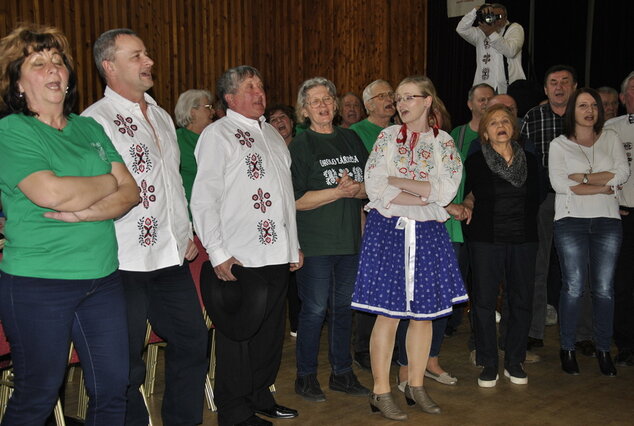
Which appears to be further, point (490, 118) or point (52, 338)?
point (490, 118)

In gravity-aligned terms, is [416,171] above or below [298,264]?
above

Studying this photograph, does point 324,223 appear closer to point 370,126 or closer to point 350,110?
point 370,126

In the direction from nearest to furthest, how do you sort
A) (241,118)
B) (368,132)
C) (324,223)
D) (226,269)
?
(226,269)
(241,118)
(324,223)
(368,132)

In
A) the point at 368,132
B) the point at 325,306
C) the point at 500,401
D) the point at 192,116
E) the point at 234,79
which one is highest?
the point at 234,79

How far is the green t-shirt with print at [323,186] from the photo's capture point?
3.70 m

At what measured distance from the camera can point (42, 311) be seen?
2.19 m

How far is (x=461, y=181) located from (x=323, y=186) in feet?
3.10

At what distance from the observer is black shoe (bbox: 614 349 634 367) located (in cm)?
443

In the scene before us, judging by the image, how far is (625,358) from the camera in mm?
4449

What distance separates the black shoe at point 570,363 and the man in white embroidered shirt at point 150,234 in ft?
7.67

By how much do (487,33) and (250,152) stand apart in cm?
365

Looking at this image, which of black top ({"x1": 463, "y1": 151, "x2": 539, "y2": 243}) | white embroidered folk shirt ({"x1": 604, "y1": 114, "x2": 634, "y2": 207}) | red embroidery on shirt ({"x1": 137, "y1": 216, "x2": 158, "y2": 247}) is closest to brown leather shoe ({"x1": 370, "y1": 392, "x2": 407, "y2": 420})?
black top ({"x1": 463, "y1": 151, "x2": 539, "y2": 243})

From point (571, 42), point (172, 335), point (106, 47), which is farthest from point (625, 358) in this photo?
point (571, 42)

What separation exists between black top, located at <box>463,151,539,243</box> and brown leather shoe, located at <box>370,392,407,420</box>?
1072mm
